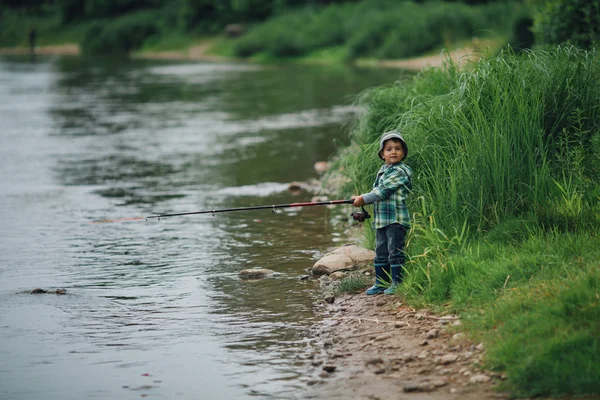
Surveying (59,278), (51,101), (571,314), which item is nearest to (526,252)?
(571,314)

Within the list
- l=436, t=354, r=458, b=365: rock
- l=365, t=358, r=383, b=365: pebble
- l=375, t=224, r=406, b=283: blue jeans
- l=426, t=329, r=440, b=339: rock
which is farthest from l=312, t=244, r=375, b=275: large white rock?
l=436, t=354, r=458, b=365: rock

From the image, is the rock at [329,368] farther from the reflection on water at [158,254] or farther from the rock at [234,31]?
the rock at [234,31]

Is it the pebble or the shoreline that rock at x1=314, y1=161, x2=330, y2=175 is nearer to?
the shoreline

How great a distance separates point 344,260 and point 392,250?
1.17 m

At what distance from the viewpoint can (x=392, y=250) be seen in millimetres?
6668

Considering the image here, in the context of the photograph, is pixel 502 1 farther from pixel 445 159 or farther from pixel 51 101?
pixel 445 159

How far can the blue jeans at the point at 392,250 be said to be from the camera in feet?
21.9

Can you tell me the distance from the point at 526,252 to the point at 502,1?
43.5 metres

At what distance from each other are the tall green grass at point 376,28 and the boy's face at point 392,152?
25483 millimetres

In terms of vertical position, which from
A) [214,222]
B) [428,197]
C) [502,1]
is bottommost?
[214,222]

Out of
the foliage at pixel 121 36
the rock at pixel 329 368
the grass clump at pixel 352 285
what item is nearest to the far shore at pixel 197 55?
the foliage at pixel 121 36

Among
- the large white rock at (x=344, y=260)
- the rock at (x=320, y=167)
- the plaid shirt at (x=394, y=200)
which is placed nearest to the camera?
the plaid shirt at (x=394, y=200)

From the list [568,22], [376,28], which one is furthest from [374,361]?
[376,28]

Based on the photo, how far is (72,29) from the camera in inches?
3036
